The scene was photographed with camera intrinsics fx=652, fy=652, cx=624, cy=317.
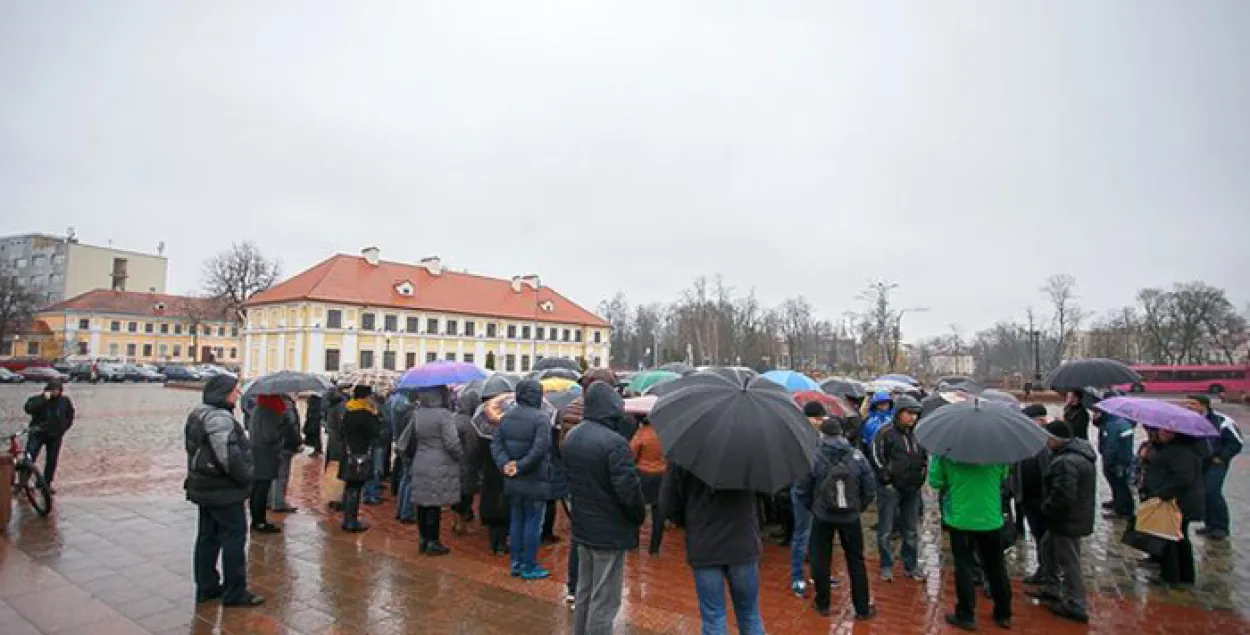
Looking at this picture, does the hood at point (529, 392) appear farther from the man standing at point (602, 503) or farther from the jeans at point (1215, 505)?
the jeans at point (1215, 505)

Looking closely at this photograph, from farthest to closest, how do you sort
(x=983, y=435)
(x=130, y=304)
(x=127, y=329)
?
(x=130, y=304) < (x=127, y=329) < (x=983, y=435)

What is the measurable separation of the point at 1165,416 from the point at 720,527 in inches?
202

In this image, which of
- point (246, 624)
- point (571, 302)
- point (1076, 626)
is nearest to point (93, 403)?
point (246, 624)

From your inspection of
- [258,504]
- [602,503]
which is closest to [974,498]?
[602,503]

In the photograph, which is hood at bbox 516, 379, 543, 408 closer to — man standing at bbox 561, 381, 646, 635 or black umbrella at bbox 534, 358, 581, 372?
man standing at bbox 561, 381, 646, 635

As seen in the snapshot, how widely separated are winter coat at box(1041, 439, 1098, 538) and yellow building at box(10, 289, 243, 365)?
76.6 m

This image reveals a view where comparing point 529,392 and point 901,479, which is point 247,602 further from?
point 901,479

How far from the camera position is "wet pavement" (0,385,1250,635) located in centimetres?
515

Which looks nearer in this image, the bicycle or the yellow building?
the bicycle

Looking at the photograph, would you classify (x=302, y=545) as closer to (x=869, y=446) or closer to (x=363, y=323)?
(x=869, y=446)

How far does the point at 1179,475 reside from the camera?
6.36 metres

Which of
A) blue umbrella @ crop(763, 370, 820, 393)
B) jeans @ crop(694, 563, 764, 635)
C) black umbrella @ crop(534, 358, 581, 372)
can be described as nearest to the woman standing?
jeans @ crop(694, 563, 764, 635)

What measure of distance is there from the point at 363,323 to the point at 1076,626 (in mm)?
56800

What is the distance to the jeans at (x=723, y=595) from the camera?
410cm
